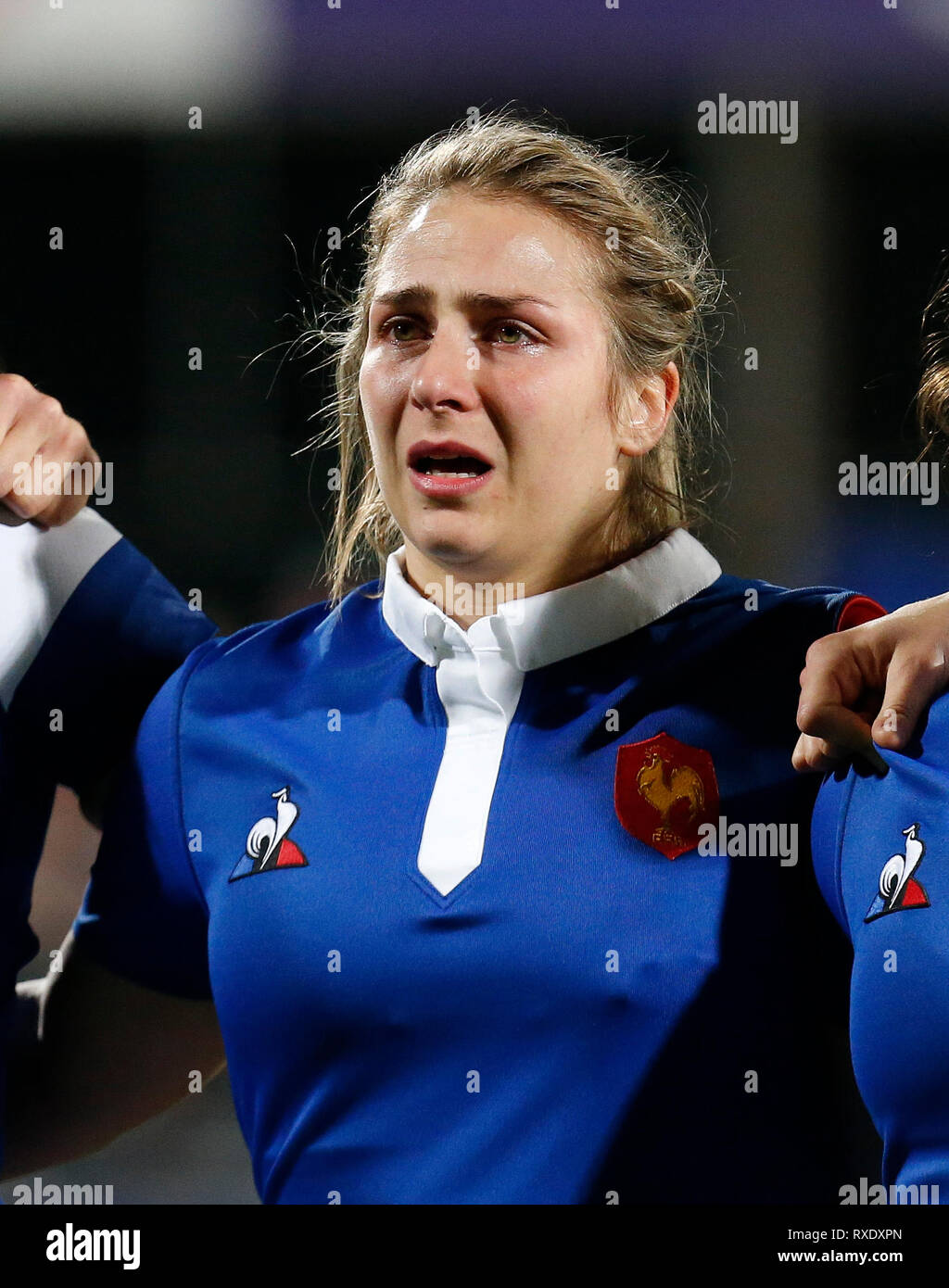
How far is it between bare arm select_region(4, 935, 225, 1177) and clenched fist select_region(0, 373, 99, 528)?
0.98 feet

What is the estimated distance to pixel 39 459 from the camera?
3.24ft

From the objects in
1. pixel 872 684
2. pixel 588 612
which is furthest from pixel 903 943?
pixel 588 612

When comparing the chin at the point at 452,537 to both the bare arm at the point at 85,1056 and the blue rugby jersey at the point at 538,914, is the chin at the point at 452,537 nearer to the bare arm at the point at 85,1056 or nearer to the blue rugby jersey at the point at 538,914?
the blue rugby jersey at the point at 538,914

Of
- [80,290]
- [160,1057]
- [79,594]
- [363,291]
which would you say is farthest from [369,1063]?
[80,290]

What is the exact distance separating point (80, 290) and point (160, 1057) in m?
0.56

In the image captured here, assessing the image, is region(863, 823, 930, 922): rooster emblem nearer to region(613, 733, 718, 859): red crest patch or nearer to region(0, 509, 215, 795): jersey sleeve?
region(613, 733, 718, 859): red crest patch

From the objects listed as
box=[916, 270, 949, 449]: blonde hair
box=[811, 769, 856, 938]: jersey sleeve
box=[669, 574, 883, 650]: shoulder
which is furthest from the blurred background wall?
box=[811, 769, 856, 938]: jersey sleeve

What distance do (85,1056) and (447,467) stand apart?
0.49m

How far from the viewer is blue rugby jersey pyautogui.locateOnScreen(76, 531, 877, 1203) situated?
83 cm

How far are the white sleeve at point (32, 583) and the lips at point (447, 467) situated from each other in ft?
0.86

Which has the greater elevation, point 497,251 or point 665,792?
point 497,251

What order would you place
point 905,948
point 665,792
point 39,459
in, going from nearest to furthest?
1. point 905,948
2. point 665,792
3. point 39,459

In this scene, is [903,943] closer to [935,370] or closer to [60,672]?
[935,370]

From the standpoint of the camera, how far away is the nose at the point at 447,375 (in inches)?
34.7
